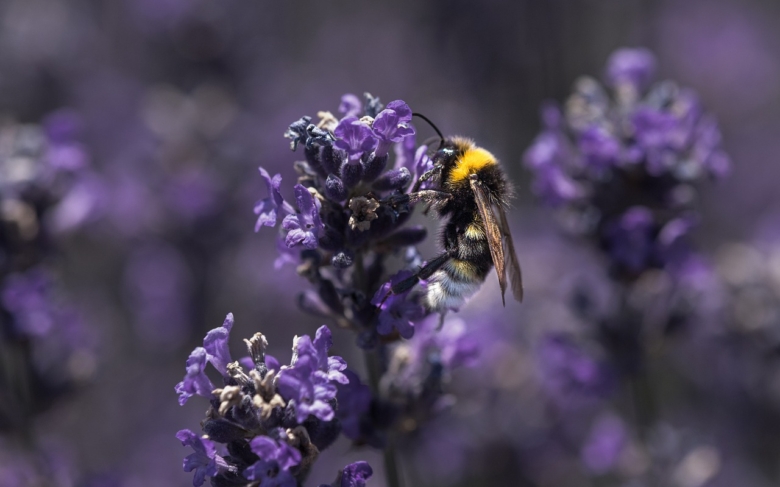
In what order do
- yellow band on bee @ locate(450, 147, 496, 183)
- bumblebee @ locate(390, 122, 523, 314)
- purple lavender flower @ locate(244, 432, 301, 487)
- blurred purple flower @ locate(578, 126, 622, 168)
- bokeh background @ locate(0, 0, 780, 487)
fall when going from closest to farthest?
purple lavender flower @ locate(244, 432, 301, 487)
bumblebee @ locate(390, 122, 523, 314)
yellow band on bee @ locate(450, 147, 496, 183)
blurred purple flower @ locate(578, 126, 622, 168)
bokeh background @ locate(0, 0, 780, 487)

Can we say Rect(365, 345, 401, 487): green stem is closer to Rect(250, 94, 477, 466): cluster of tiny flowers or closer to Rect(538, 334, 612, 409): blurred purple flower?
Rect(250, 94, 477, 466): cluster of tiny flowers

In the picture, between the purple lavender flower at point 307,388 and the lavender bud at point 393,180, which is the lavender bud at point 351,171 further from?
the purple lavender flower at point 307,388

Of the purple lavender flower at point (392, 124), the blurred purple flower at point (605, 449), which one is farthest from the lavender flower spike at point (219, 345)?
the blurred purple flower at point (605, 449)

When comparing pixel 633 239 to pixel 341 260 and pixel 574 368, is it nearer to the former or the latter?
pixel 574 368

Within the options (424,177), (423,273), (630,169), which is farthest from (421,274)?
(630,169)

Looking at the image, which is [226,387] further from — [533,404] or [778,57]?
[778,57]

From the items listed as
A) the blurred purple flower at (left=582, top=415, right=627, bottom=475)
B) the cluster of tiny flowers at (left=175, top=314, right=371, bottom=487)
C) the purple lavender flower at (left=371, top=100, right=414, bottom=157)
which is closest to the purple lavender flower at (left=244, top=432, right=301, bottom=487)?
the cluster of tiny flowers at (left=175, top=314, right=371, bottom=487)

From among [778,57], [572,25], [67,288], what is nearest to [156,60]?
[67,288]
